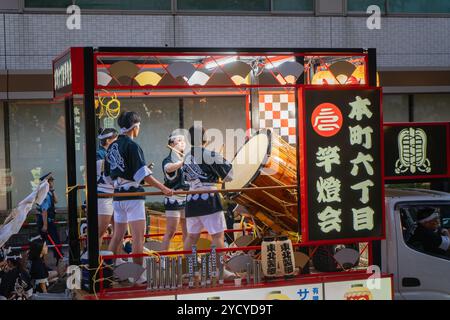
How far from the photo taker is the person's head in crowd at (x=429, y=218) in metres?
7.03

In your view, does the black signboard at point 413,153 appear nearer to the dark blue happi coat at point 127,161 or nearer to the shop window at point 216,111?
the dark blue happi coat at point 127,161

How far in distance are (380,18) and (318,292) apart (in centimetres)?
1158

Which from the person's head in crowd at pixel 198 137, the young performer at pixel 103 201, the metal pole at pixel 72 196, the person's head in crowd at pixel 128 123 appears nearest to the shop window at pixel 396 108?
the person's head in crowd at pixel 198 137

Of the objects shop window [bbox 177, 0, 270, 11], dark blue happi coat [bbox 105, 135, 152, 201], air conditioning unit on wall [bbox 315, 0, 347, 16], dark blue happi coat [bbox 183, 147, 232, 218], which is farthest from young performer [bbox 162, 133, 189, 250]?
air conditioning unit on wall [bbox 315, 0, 347, 16]

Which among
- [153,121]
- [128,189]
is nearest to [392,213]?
[128,189]

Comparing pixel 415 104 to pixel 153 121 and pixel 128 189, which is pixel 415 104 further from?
pixel 128 189

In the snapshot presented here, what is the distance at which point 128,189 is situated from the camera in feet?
22.6

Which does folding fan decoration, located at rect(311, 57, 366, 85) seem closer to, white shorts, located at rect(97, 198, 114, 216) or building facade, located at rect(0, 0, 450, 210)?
white shorts, located at rect(97, 198, 114, 216)

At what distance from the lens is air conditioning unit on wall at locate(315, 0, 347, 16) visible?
53.1 feet

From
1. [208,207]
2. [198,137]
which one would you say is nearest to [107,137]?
[198,137]

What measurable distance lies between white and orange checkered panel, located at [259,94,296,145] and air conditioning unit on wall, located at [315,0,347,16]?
21.9 feet

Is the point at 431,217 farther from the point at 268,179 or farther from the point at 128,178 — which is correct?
the point at 128,178

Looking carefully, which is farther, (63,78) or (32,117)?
(32,117)

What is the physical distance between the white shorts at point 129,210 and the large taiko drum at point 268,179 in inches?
35.6
